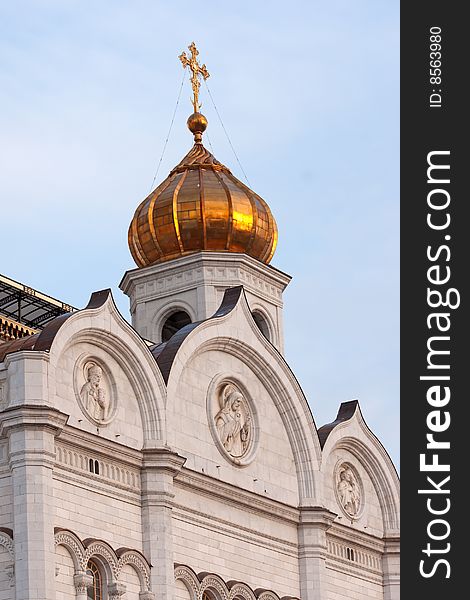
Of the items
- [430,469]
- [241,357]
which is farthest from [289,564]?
[430,469]

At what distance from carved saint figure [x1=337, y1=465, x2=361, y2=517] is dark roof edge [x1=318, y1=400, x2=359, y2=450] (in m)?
0.99

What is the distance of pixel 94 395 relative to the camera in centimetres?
2955

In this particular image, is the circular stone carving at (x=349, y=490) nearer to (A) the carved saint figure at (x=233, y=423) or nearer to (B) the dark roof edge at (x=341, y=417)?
(B) the dark roof edge at (x=341, y=417)

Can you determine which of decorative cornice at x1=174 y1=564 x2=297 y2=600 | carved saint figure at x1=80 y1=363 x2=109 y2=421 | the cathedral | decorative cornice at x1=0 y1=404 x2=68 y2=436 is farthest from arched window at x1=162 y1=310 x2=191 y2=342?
decorative cornice at x1=0 y1=404 x2=68 y2=436

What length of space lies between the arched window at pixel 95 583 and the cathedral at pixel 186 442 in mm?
24

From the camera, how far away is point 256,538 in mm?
32625

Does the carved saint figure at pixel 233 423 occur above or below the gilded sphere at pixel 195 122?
below

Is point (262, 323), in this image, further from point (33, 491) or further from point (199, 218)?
point (33, 491)

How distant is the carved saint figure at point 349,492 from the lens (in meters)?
36.0

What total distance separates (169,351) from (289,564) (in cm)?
504

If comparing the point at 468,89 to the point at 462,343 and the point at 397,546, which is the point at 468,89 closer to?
the point at 462,343

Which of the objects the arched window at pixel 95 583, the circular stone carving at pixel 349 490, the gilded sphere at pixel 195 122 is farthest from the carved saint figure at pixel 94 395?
the gilded sphere at pixel 195 122

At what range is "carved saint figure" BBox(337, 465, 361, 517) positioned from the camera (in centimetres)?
3597

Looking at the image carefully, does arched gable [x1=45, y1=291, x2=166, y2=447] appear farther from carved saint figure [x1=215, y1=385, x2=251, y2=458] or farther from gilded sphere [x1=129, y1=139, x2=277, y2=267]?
gilded sphere [x1=129, y1=139, x2=277, y2=267]
